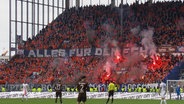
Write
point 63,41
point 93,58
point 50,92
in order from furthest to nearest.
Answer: point 63,41 → point 93,58 → point 50,92

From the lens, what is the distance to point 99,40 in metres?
73.8

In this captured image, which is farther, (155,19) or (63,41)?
(63,41)

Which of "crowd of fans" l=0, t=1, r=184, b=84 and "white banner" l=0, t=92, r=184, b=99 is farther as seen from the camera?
"crowd of fans" l=0, t=1, r=184, b=84

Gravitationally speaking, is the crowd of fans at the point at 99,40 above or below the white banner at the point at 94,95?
above

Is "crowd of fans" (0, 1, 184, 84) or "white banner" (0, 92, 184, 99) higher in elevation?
"crowd of fans" (0, 1, 184, 84)

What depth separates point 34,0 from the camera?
81.8 m

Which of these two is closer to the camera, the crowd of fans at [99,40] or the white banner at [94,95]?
the white banner at [94,95]

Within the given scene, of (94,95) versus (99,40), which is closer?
(94,95)

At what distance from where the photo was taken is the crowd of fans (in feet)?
213

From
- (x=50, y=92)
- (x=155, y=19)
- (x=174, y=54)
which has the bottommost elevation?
(x=50, y=92)

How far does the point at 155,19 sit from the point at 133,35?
395cm

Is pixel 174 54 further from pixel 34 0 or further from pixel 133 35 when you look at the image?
pixel 34 0

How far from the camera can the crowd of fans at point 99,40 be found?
64812 millimetres

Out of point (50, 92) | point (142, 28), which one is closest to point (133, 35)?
point (142, 28)
